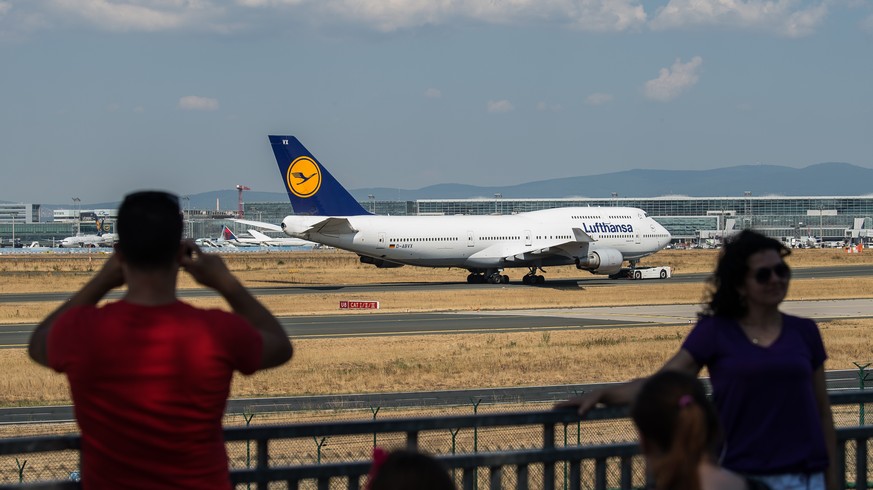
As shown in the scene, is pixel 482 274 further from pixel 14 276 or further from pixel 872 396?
pixel 872 396

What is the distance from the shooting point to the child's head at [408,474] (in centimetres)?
366

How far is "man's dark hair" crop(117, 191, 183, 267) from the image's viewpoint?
453 centimetres

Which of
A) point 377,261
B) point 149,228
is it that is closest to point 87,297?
point 149,228

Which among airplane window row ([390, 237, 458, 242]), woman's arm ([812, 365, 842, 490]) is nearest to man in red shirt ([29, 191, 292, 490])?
woman's arm ([812, 365, 842, 490])

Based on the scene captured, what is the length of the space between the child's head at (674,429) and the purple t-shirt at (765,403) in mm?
1460

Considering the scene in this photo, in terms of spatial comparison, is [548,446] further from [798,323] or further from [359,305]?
[359,305]

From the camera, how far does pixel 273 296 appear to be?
51.9 m

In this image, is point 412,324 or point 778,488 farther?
point 412,324

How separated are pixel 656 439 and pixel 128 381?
2.12m

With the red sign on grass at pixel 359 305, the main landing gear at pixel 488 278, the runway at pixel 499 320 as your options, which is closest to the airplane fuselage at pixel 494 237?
the main landing gear at pixel 488 278

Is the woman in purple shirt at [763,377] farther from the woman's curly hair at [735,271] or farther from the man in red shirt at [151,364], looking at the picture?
the man in red shirt at [151,364]

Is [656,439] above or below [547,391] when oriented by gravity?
above

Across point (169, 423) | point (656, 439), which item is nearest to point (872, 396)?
point (656, 439)

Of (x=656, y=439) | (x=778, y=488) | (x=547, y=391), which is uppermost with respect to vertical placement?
(x=656, y=439)
